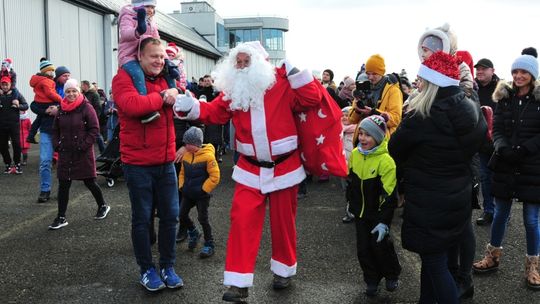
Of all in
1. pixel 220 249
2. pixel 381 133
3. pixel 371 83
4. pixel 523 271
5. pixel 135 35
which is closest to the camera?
pixel 135 35

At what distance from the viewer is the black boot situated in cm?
375

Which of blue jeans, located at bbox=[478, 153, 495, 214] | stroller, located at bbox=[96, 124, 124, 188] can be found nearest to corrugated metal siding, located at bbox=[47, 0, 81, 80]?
stroller, located at bbox=[96, 124, 124, 188]

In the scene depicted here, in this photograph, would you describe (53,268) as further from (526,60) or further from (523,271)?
(526,60)

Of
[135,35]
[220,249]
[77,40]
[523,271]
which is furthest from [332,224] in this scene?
[77,40]

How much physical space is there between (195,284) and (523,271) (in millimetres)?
2895

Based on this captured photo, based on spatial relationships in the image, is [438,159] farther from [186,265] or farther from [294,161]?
[186,265]

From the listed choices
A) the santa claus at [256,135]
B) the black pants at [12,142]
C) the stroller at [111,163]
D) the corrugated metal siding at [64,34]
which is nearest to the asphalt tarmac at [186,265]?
the santa claus at [256,135]

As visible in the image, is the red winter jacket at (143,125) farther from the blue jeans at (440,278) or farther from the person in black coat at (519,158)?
the person in black coat at (519,158)

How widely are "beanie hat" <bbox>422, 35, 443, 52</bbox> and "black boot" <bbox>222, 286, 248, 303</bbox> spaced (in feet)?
7.50

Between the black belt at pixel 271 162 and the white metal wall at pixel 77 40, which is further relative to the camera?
the white metal wall at pixel 77 40

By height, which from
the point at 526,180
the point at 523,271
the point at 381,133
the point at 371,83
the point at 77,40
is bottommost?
the point at 523,271

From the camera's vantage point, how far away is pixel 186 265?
469 cm

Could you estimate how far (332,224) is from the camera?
20.2 feet

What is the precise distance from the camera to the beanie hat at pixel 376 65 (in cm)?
546
